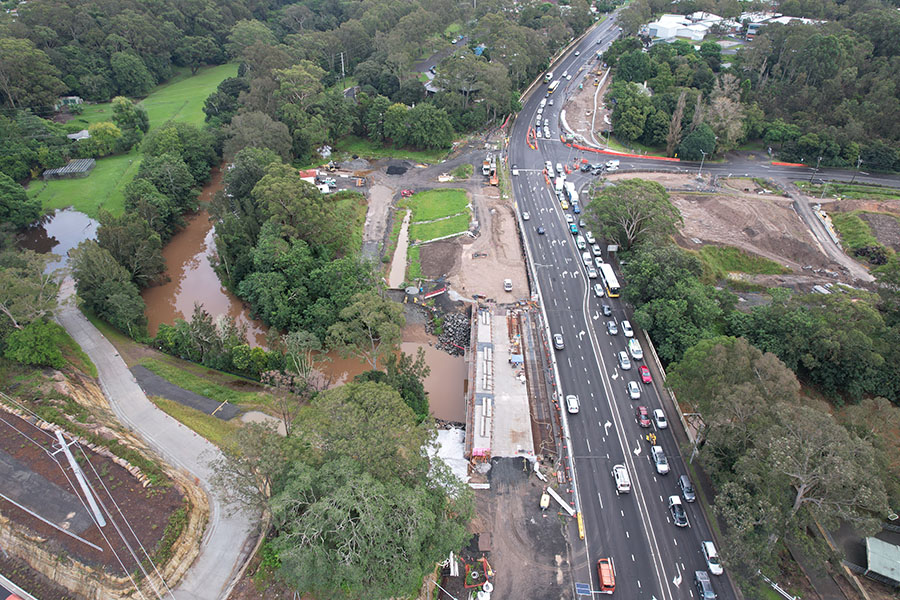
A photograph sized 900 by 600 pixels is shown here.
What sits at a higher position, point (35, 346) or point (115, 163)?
point (115, 163)

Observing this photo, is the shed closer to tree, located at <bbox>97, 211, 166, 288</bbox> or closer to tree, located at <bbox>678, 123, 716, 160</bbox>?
tree, located at <bbox>97, 211, 166, 288</bbox>

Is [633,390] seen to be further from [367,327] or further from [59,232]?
[59,232]

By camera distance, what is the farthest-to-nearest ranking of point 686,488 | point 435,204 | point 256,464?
1. point 435,204
2. point 686,488
3. point 256,464

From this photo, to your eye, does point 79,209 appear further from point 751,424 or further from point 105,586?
point 751,424

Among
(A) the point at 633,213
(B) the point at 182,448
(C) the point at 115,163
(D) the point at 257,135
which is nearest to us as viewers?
(B) the point at 182,448

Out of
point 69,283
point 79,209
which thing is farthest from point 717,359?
point 79,209

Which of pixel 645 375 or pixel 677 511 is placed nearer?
pixel 677 511

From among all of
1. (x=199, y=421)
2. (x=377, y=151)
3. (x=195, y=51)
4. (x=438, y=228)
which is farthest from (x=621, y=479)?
(x=195, y=51)
